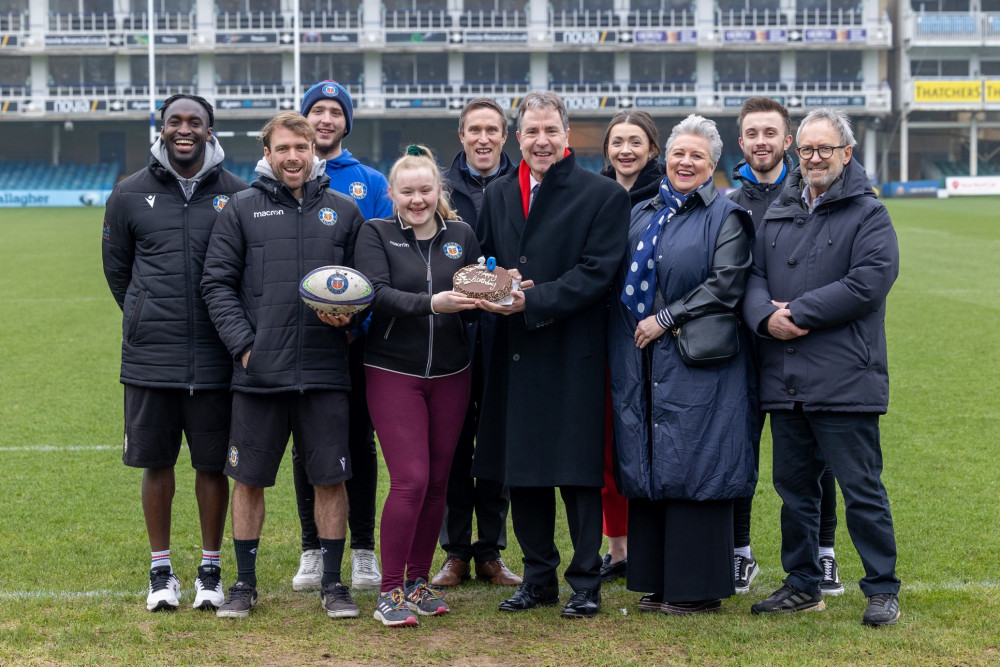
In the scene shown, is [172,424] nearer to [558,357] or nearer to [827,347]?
[558,357]

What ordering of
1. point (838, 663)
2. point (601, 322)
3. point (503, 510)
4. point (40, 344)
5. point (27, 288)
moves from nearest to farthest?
point (838, 663) < point (601, 322) < point (503, 510) < point (40, 344) < point (27, 288)

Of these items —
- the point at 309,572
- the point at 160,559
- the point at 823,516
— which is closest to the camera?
the point at 160,559

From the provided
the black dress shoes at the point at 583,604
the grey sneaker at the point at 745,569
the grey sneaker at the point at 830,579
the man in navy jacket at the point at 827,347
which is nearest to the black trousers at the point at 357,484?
the black dress shoes at the point at 583,604

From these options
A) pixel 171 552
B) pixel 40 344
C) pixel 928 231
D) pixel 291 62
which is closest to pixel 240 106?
pixel 291 62

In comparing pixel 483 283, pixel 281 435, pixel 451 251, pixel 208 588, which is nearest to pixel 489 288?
pixel 483 283

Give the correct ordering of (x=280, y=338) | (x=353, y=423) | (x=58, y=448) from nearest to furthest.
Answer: (x=280, y=338) < (x=353, y=423) < (x=58, y=448)

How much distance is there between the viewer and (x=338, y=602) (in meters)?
5.01

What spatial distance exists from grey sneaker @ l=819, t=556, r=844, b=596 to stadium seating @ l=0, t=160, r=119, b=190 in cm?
5288

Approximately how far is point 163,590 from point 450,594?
1.29 meters

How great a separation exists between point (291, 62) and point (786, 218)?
186 ft

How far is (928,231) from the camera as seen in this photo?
28.6 m

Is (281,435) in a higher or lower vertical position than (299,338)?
lower

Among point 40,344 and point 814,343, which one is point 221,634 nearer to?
point 814,343

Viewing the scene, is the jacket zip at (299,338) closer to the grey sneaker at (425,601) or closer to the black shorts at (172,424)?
the black shorts at (172,424)
